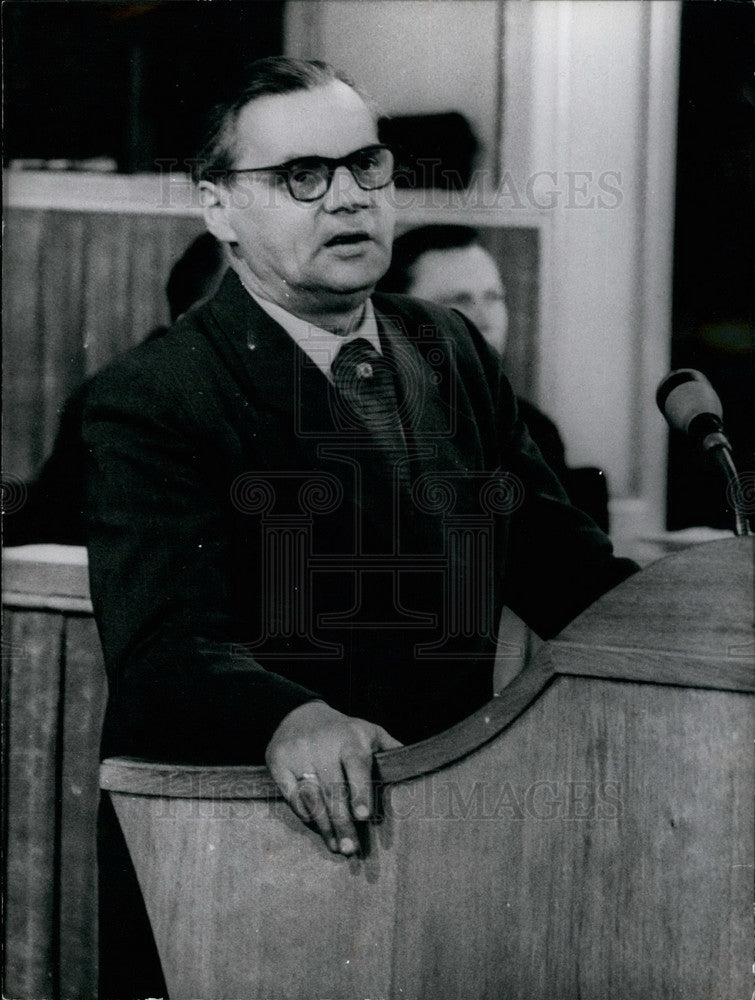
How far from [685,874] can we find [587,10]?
1.24 m

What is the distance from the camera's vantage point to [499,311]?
1.70 metres

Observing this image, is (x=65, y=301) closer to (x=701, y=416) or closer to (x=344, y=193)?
(x=344, y=193)

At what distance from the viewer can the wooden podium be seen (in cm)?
139

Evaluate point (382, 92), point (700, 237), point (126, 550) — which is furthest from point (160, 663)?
point (700, 237)

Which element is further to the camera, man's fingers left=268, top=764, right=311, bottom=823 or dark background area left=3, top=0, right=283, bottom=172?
dark background area left=3, top=0, right=283, bottom=172

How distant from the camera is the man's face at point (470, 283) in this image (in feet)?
5.55

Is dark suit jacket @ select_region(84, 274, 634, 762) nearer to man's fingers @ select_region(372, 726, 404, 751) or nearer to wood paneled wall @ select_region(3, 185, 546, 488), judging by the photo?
man's fingers @ select_region(372, 726, 404, 751)

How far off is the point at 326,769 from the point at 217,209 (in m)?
0.86

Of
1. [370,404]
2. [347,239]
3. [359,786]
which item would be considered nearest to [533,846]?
[359,786]

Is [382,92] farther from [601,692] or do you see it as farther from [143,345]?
[601,692]

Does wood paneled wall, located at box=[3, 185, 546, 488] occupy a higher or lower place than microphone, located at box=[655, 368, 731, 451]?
higher

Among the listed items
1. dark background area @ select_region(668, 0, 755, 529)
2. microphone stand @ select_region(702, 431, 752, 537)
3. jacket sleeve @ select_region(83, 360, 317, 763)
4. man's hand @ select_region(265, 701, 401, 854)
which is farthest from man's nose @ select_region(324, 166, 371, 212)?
man's hand @ select_region(265, 701, 401, 854)

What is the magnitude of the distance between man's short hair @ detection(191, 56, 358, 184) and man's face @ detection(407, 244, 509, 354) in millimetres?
289

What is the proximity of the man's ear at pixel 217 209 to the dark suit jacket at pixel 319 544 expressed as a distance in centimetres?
12
